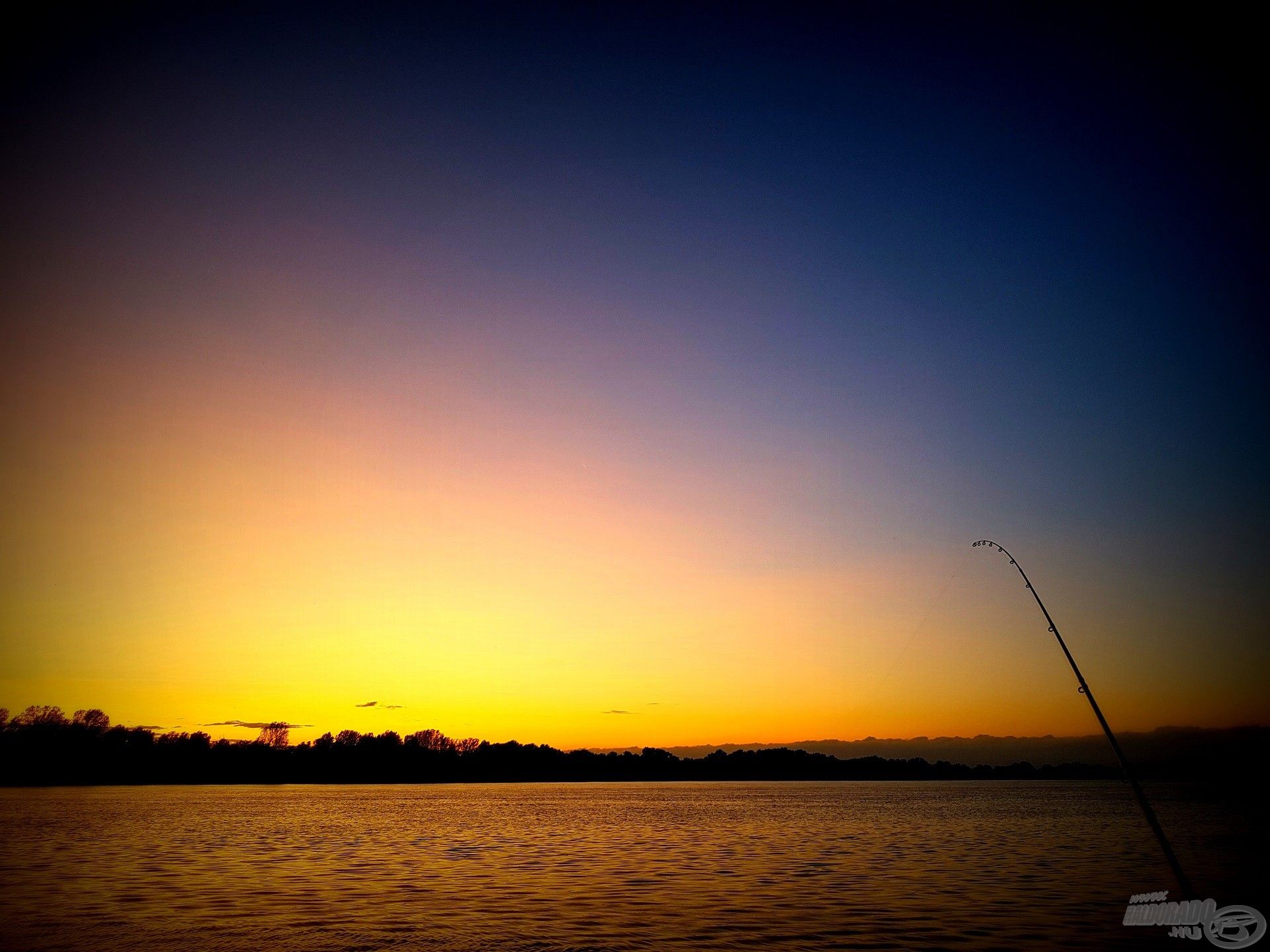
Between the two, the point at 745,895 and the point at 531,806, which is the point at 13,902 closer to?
the point at 745,895

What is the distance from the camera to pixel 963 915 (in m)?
23.5

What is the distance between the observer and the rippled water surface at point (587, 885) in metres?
21.1

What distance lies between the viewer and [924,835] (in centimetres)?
5350

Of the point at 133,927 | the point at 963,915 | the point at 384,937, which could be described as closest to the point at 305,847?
the point at 133,927

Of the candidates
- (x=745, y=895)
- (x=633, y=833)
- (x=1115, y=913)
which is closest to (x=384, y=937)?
(x=745, y=895)

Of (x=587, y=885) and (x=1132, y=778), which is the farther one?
(x=587, y=885)

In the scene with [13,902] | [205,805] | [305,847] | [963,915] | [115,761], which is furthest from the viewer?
[115,761]

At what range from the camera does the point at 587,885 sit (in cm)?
2977

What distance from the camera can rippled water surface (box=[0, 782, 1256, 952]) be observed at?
21078 millimetres

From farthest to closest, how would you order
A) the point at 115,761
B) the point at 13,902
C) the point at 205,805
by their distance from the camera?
the point at 115,761
the point at 205,805
the point at 13,902

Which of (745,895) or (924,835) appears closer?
(745,895)

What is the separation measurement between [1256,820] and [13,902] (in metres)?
82.5

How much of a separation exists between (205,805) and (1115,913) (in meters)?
102

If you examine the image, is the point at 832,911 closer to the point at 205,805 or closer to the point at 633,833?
the point at 633,833
